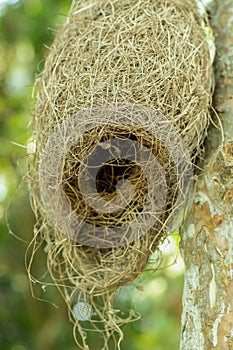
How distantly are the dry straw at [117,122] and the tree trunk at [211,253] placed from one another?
6 centimetres

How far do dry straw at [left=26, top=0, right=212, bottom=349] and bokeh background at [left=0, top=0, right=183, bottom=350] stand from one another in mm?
1098

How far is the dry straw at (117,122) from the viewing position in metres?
1.24

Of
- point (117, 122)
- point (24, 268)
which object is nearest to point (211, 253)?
point (117, 122)

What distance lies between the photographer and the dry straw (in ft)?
4.08

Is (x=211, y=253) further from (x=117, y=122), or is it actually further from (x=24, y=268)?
(x=24, y=268)

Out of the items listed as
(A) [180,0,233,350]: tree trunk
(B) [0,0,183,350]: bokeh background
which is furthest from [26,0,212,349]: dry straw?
(B) [0,0,183,350]: bokeh background

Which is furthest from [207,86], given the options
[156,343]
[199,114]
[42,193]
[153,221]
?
[156,343]

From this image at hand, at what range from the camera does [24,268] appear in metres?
2.94

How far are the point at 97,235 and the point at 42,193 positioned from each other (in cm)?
16

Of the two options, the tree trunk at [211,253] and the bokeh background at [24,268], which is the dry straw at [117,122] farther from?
the bokeh background at [24,268]

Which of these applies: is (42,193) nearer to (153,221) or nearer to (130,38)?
(153,221)

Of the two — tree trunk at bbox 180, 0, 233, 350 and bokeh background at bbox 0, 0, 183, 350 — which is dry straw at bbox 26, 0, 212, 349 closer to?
tree trunk at bbox 180, 0, 233, 350

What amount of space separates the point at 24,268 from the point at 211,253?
183 centimetres

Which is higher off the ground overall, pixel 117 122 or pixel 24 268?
pixel 24 268
